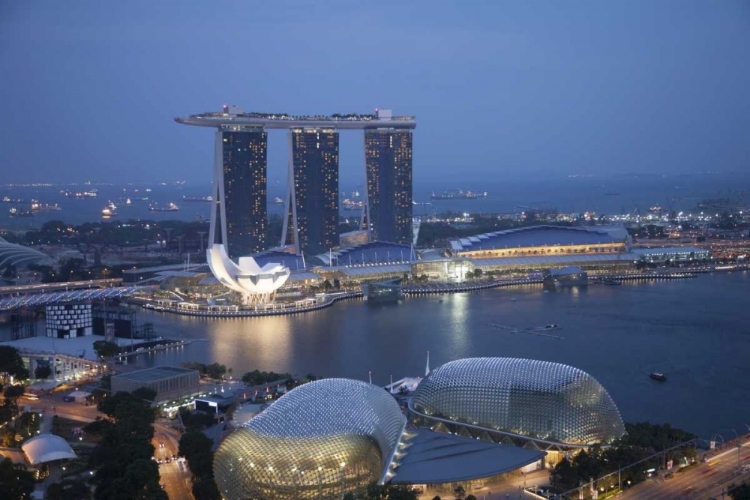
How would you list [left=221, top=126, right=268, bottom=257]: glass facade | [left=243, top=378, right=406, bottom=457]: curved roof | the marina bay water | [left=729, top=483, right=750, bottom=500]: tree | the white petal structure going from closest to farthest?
[left=729, top=483, right=750, bottom=500]: tree, [left=243, top=378, right=406, bottom=457]: curved roof, the marina bay water, the white petal structure, [left=221, top=126, right=268, bottom=257]: glass facade

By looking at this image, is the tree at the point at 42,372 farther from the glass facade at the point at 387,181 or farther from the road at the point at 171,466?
the glass facade at the point at 387,181

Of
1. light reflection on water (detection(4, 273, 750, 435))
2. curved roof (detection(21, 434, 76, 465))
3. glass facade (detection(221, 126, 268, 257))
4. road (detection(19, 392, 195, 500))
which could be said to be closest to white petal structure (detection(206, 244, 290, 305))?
light reflection on water (detection(4, 273, 750, 435))

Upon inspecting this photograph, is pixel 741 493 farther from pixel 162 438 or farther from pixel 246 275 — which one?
pixel 246 275

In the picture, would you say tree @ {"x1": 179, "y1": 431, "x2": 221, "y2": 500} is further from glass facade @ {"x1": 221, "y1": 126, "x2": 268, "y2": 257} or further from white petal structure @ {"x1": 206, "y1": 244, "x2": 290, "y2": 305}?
glass facade @ {"x1": 221, "y1": 126, "x2": 268, "y2": 257}

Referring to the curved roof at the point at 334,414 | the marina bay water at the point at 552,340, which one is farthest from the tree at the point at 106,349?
the curved roof at the point at 334,414

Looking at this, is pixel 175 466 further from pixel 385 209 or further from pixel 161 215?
pixel 161 215

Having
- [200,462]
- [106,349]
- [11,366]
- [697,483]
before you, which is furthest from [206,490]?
[106,349]
